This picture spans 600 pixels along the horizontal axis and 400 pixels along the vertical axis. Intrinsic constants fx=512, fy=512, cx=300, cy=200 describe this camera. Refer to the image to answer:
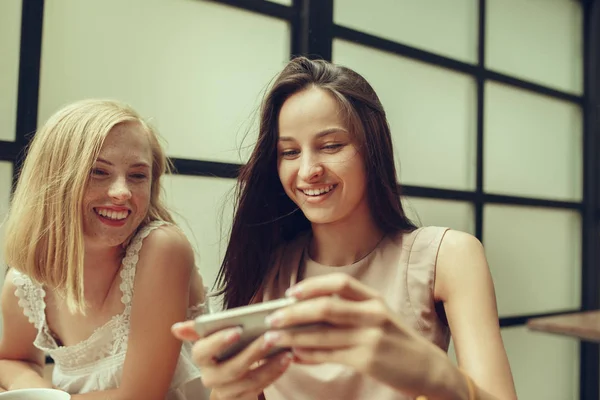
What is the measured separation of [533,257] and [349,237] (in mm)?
2344

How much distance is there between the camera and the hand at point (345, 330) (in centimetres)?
56

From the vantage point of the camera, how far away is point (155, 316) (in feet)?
3.69

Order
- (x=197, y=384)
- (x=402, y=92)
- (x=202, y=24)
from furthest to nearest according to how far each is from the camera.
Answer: (x=402, y=92) → (x=202, y=24) → (x=197, y=384)

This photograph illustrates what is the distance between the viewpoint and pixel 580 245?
10.9 feet

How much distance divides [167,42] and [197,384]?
108cm

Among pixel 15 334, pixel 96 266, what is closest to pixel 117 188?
pixel 96 266

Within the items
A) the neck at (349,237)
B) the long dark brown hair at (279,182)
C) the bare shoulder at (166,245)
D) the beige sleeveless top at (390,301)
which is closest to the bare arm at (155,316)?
the bare shoulder at (166,245)

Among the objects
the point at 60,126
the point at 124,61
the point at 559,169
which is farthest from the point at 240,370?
the point at 559,169

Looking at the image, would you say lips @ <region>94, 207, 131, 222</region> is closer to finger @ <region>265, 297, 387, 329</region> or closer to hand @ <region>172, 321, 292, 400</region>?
hand @ <region>172, 321, 292, 400</region>

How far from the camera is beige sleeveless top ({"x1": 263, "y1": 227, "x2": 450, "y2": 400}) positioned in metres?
0.98

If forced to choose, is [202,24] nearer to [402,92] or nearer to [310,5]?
[310,5]

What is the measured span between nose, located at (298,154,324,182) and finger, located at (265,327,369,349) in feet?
1.41

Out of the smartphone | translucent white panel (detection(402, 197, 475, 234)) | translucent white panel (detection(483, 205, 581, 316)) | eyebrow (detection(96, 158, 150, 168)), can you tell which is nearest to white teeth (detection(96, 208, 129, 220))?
eyebrow (detection(96, 158, 150, 168))

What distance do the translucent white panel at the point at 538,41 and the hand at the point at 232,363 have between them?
2.59 m
